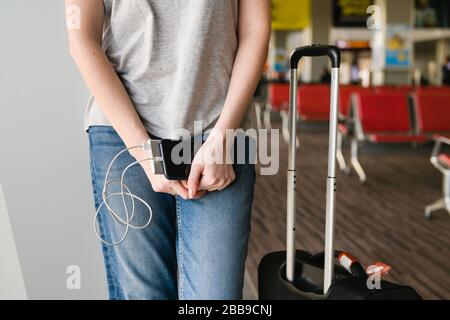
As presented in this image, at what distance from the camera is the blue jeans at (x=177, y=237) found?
3.71 feet

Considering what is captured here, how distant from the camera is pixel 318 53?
1422 millimetres

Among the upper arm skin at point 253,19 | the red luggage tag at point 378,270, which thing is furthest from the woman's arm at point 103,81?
the red luggage tag at point 378,270

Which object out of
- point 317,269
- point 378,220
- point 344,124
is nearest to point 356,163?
point 344,124

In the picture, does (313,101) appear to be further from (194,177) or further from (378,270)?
(194,177)

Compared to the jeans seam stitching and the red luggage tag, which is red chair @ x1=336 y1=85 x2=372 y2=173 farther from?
the jeans seam stitching

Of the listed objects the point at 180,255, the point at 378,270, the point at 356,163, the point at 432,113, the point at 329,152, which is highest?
the point at 329,152

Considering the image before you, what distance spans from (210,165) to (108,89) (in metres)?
0.25

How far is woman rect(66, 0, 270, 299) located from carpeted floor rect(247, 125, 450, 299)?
1.73 meters

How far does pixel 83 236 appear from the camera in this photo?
68.3 inches

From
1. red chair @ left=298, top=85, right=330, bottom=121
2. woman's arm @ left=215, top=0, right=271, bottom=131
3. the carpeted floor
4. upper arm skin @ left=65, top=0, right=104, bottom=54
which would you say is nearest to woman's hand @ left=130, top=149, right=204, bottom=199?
woman's arm @ left=215, top=0, right=271, bottom=131

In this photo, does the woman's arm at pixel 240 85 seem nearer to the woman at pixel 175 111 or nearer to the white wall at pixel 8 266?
the woman at pixel 175 111

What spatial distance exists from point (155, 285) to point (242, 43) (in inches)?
22.6

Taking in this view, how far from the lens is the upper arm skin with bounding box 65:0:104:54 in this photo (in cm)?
107
